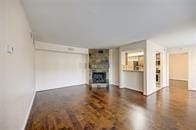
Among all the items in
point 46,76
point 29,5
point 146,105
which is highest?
point 29,5

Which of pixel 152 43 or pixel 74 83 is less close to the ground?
pixel 152 43

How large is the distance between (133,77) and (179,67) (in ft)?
21.1

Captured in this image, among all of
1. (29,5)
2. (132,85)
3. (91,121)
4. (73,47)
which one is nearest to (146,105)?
(91,121)

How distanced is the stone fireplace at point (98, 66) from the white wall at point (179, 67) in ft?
20.3

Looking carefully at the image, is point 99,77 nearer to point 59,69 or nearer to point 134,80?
point 134,80

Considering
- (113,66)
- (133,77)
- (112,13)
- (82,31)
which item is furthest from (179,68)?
(112,13)

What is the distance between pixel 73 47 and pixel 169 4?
5.69 m

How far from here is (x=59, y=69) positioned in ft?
23.8

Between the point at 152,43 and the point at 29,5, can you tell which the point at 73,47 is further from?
the point at 29,5

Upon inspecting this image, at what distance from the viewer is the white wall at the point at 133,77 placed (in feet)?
19.1

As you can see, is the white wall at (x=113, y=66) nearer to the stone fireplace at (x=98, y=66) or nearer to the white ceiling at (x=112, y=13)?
the stone fireplace at (x=98, y=66)

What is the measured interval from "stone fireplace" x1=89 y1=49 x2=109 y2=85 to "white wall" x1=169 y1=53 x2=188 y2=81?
20.3 feet

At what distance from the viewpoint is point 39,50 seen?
20.9ft

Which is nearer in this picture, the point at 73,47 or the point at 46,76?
the point at 46,76
